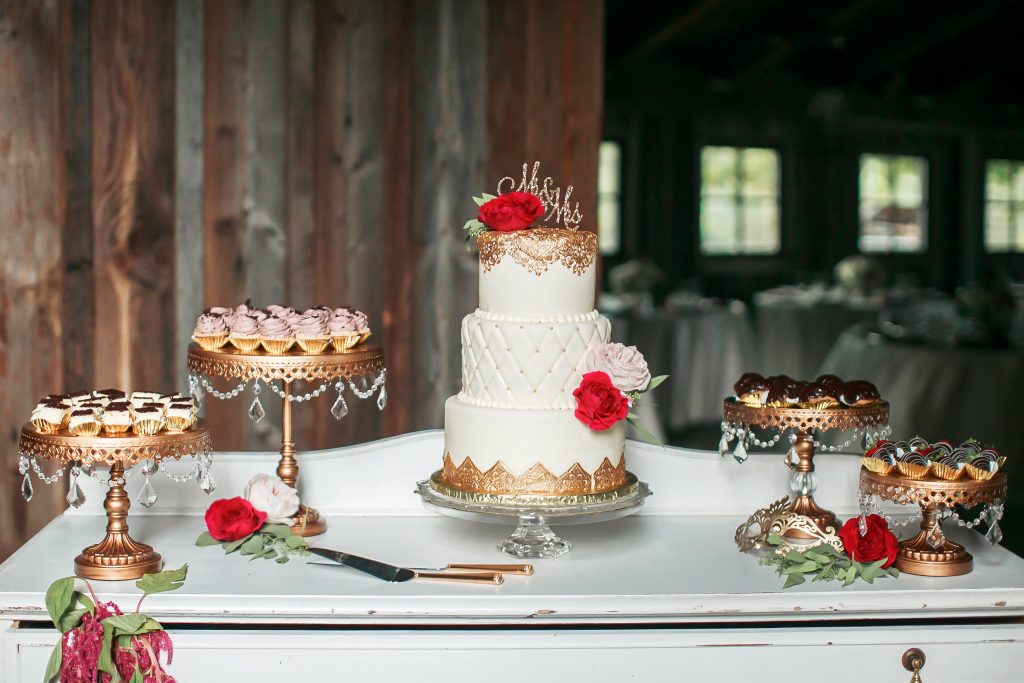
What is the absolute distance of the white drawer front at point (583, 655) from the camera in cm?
172

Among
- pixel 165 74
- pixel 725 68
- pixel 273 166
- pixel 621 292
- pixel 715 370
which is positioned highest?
pixel 725 68

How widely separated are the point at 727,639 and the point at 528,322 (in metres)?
0.57

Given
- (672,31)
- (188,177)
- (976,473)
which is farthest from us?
(672,31)

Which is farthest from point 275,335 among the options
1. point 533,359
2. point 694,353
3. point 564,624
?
point 694,353

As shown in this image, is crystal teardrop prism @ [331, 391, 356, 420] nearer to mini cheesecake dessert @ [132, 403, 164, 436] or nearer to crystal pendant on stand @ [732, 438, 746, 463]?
mini cheesecake dessert @ [132, 403, 164, 436]

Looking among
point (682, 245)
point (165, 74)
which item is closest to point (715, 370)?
point (682, 245)

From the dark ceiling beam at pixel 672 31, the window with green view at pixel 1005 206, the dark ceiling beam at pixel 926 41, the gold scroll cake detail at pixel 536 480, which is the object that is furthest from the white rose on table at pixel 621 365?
the window with green view at pixel 1005 206

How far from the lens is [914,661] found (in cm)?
176

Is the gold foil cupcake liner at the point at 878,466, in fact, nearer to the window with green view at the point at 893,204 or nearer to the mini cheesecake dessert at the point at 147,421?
the mini cheesecake dessert at the point at 147,421

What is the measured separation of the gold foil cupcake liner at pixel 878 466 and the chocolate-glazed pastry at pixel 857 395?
6.0 inches

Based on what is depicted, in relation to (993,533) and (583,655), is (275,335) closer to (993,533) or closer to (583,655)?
(583,655)

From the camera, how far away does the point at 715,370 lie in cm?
698

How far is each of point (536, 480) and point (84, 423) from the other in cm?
69

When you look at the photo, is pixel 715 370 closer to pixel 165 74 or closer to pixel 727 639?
pixel 165 74
